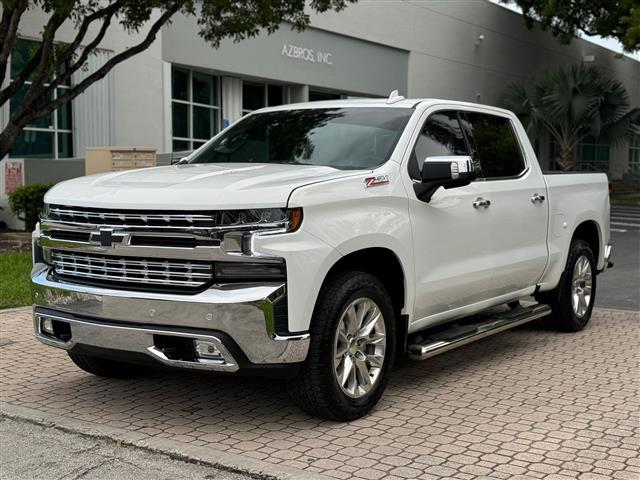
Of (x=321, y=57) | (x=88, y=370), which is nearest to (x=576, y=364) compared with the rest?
(x=88, y=370)

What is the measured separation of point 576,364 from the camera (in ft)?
21.7

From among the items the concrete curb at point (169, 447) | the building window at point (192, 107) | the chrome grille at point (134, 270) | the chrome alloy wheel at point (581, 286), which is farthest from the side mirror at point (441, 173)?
the building window at point (192, 107)

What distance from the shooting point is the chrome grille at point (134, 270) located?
4.59 m

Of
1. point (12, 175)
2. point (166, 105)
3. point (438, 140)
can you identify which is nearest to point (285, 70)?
point (166, 105)

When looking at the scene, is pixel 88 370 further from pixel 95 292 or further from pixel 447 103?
pixel 447 103

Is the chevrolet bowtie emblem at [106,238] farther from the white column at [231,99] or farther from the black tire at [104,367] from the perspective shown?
the white column at [231,99]

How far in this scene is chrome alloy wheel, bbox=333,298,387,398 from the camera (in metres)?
4.92

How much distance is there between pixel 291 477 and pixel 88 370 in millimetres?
2435

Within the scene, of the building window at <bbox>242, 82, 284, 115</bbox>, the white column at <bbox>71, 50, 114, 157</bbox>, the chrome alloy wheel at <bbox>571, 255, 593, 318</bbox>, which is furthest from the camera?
the building window at <bbox>242, 82, 284, 115</bbox>

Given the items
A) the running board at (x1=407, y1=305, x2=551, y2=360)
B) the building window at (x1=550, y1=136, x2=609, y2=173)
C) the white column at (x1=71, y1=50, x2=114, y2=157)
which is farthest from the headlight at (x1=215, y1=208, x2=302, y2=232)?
the building window at (x1=550, y1=136, x2=609, y2=173)

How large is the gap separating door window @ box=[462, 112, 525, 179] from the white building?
39.1 ft

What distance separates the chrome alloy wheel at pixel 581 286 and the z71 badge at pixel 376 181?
10.1 feet

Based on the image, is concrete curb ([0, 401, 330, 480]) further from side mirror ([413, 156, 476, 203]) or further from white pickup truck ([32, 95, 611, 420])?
side mirror ([413, 156, 476, 203])

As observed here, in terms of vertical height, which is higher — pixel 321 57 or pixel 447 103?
pixel 321 57
